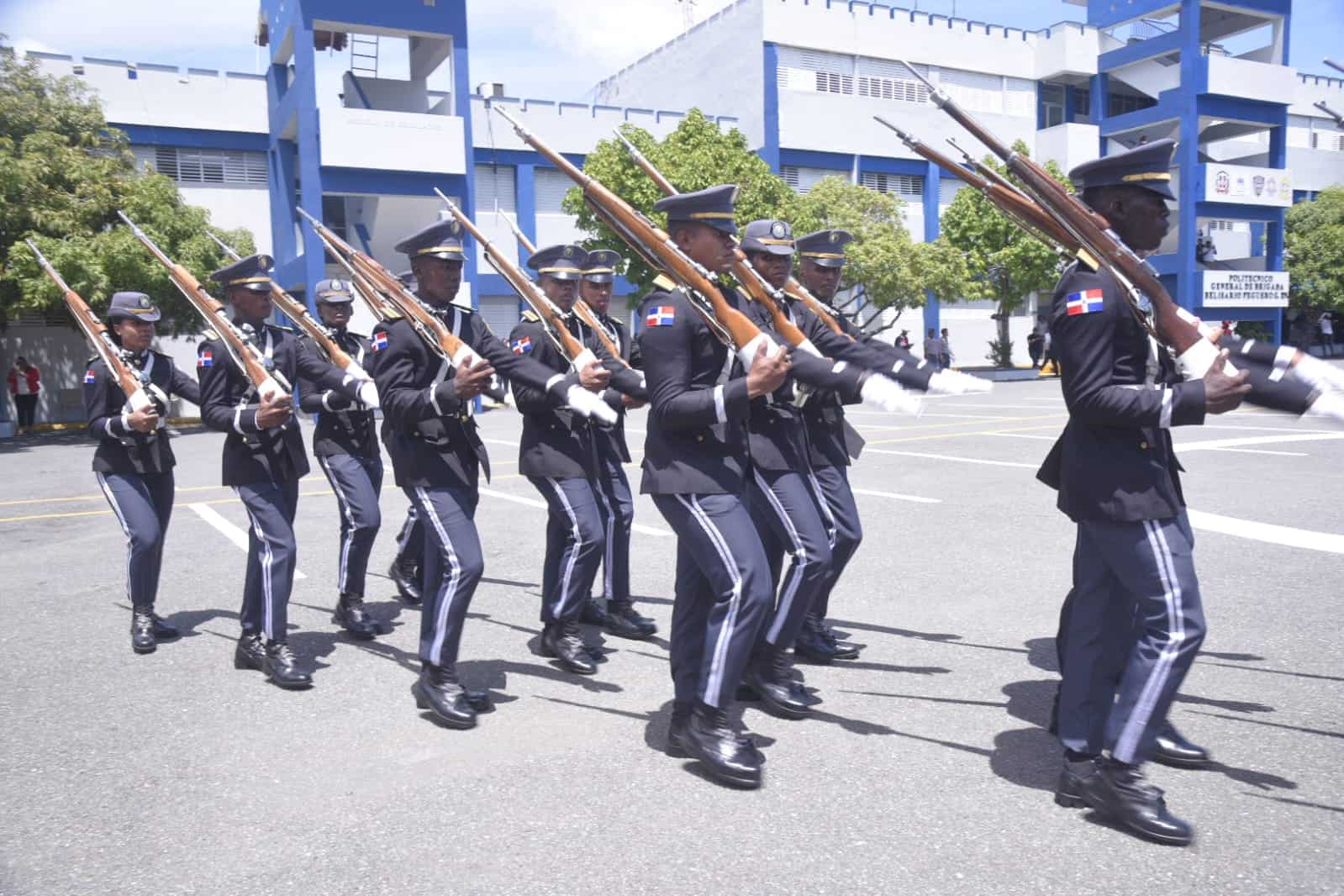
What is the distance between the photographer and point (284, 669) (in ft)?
16.8

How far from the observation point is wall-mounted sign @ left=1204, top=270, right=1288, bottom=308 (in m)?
40.7

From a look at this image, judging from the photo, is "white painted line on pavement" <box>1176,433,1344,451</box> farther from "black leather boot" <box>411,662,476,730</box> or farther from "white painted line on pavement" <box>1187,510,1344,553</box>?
"black leather boot" <box>411,662,476,730</box>

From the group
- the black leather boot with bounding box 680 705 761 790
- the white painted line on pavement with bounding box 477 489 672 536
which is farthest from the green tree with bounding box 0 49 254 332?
the black leather boot with bounding box 680 705 761 790

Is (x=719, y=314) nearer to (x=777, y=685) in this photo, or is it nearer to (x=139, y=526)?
(x=777, y=685)

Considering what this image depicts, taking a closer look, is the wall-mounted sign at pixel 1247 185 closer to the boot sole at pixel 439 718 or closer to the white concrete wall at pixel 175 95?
the white concrete wall at pixel 175 95

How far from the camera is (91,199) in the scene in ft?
70.9

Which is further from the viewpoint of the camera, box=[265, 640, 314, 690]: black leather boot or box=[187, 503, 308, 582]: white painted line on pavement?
box=[187, 503, 308, 582]: white painted line on pavement

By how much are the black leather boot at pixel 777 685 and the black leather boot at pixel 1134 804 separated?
1386mm

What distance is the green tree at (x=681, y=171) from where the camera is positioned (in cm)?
2798

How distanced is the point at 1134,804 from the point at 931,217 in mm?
41267

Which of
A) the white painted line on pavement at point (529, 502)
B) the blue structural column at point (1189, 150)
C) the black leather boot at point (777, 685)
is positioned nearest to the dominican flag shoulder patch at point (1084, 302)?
the black leather boot at point (777, 685)

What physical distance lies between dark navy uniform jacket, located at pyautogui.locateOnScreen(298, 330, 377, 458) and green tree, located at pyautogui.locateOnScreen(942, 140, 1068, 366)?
31.0m

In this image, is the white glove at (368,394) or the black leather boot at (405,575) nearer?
the white glove at (368,394)

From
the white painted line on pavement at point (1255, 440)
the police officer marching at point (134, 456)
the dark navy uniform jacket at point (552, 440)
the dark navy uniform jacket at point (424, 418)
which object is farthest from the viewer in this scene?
the white painted line on pavement at point (1255, 440)
